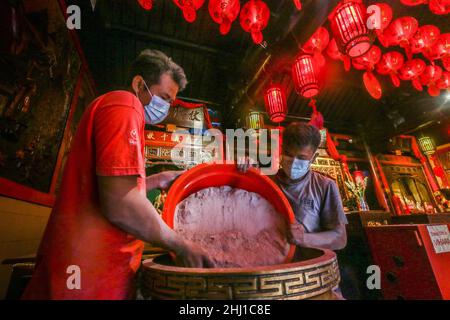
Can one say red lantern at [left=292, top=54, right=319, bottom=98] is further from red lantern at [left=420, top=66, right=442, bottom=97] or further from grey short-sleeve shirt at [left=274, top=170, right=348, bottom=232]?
red lantern at [left=420, top=66, right=442, bottom=97]

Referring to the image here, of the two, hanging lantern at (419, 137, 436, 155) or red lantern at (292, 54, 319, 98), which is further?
hanging lantern at (419, 137, 436, 155)

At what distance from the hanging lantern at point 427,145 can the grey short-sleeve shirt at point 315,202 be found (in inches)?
403

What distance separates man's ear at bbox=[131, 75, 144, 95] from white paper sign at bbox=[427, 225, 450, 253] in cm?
329

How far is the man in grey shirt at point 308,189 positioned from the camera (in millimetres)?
1513

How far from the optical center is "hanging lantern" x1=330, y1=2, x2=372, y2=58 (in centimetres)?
306

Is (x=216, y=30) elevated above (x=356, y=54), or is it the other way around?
(x=216, y=30)

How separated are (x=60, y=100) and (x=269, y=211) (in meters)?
3.09

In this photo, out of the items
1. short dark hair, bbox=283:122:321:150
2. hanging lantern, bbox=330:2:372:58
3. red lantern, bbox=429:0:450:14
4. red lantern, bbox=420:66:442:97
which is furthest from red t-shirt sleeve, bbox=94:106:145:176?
red lantern, bbox=420:66:442:97

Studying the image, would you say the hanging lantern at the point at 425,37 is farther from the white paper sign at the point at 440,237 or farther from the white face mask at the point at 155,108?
the white face mask at the point at 155,108

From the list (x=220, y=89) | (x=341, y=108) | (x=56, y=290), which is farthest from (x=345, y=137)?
(x=56, y=290)

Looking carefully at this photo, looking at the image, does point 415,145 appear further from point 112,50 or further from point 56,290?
point 56,290

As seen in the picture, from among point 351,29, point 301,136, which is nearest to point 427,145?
point 351,29
